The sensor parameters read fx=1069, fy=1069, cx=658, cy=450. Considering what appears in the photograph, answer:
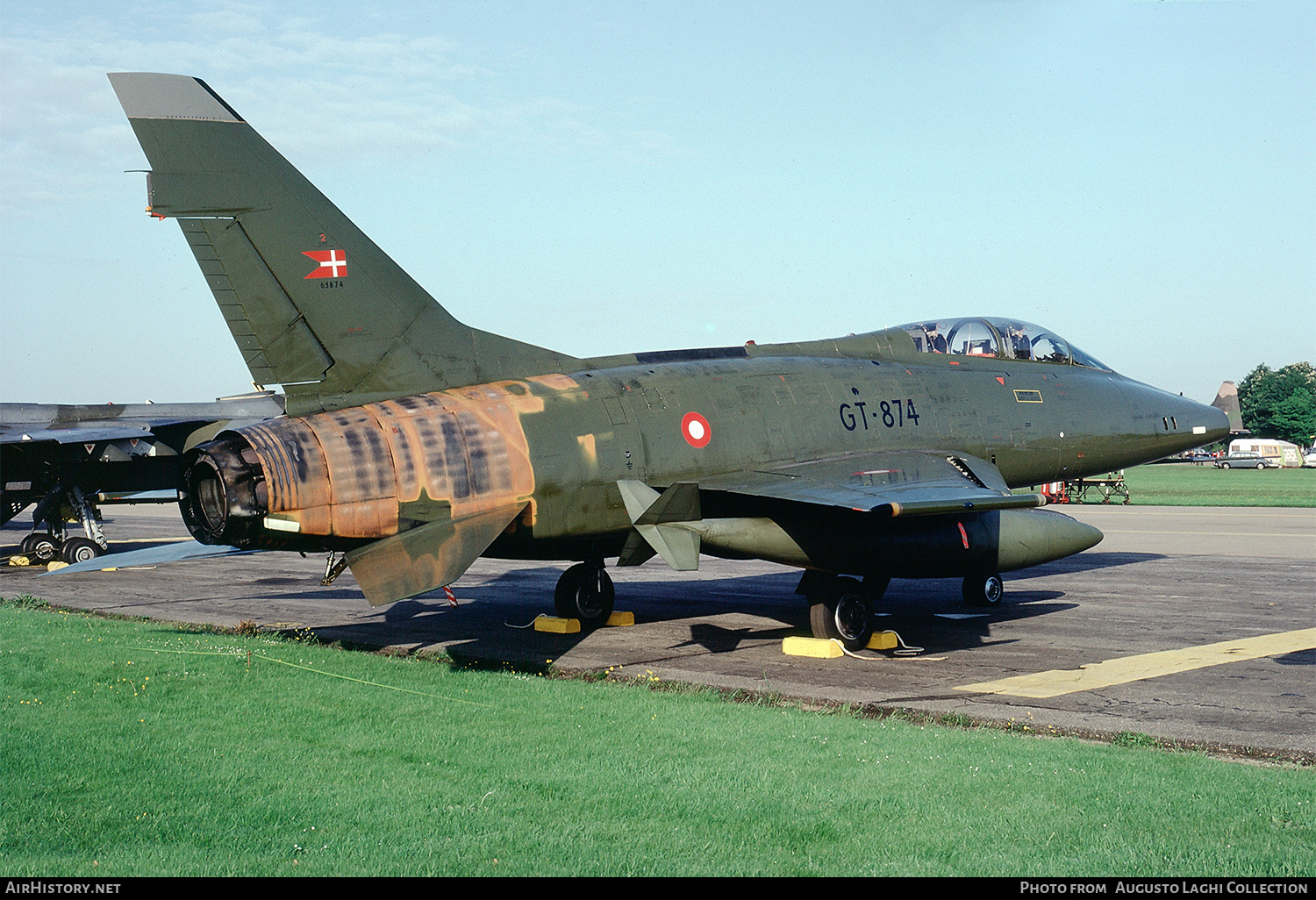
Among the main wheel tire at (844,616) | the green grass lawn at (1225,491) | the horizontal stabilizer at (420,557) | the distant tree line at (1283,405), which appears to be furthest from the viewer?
the distant tree line at (1283,405)

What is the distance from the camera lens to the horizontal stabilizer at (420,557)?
1062 cm

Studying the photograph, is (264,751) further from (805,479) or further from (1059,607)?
(1059,607)

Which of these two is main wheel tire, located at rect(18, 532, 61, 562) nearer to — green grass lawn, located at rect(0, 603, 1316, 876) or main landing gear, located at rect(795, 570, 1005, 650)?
green grass lawn, located at rect(0, 603, 1316, 876)

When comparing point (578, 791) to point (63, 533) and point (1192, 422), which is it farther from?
point (63, 533)

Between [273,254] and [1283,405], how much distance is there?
446ft

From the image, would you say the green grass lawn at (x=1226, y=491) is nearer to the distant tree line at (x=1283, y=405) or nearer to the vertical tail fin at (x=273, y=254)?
the vertical tail fin at (x=273, y=254)

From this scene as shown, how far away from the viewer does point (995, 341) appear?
17.0 metres

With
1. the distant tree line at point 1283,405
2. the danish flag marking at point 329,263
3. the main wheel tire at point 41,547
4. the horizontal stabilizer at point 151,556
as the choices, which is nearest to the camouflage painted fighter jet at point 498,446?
the danish flag marking at point 329,263

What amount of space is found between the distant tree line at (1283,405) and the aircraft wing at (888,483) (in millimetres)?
117090

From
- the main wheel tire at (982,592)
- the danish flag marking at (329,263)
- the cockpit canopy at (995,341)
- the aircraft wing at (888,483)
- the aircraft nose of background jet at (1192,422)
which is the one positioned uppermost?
the danish flag marking at (329,263)

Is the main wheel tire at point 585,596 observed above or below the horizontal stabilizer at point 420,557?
below

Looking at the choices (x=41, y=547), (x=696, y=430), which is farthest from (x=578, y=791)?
(x=41, y=547)
